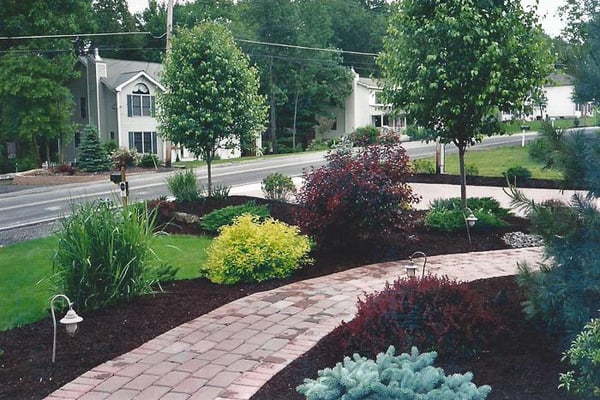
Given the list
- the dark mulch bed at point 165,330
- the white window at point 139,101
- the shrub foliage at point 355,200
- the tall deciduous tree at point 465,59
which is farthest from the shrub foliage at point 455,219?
the white window at point 139,101

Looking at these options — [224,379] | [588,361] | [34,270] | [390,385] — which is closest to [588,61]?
[588,361]

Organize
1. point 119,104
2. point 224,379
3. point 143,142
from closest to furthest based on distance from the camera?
point 224,379 → point 119,104 → point 143,142

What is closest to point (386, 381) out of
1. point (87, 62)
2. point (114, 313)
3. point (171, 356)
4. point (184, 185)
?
point (171, 356)

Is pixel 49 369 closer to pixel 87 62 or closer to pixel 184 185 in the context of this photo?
pixel 184 185

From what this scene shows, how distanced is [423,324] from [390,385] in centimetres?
141

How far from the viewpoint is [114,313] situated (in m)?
5.95

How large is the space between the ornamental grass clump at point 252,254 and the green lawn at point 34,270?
63 cm

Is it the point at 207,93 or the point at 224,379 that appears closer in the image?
the point at 224,379

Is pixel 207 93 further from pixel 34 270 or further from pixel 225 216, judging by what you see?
pixel 34 270

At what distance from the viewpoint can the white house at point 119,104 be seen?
118 ft

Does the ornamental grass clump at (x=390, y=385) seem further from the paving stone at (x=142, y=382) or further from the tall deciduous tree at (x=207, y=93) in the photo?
the tall deciduous tree at (x=207, y=93)

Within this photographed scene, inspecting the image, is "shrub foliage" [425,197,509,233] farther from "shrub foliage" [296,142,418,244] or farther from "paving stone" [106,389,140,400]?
"paving stone" [106,389,140,400]

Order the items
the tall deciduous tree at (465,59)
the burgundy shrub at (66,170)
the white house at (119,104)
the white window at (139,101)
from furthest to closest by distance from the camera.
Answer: the white window at (139,101), the white house at (119,104), the burgundy shrub at (66,170), the tall deciduous tree at (465,59)

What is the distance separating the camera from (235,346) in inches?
205
